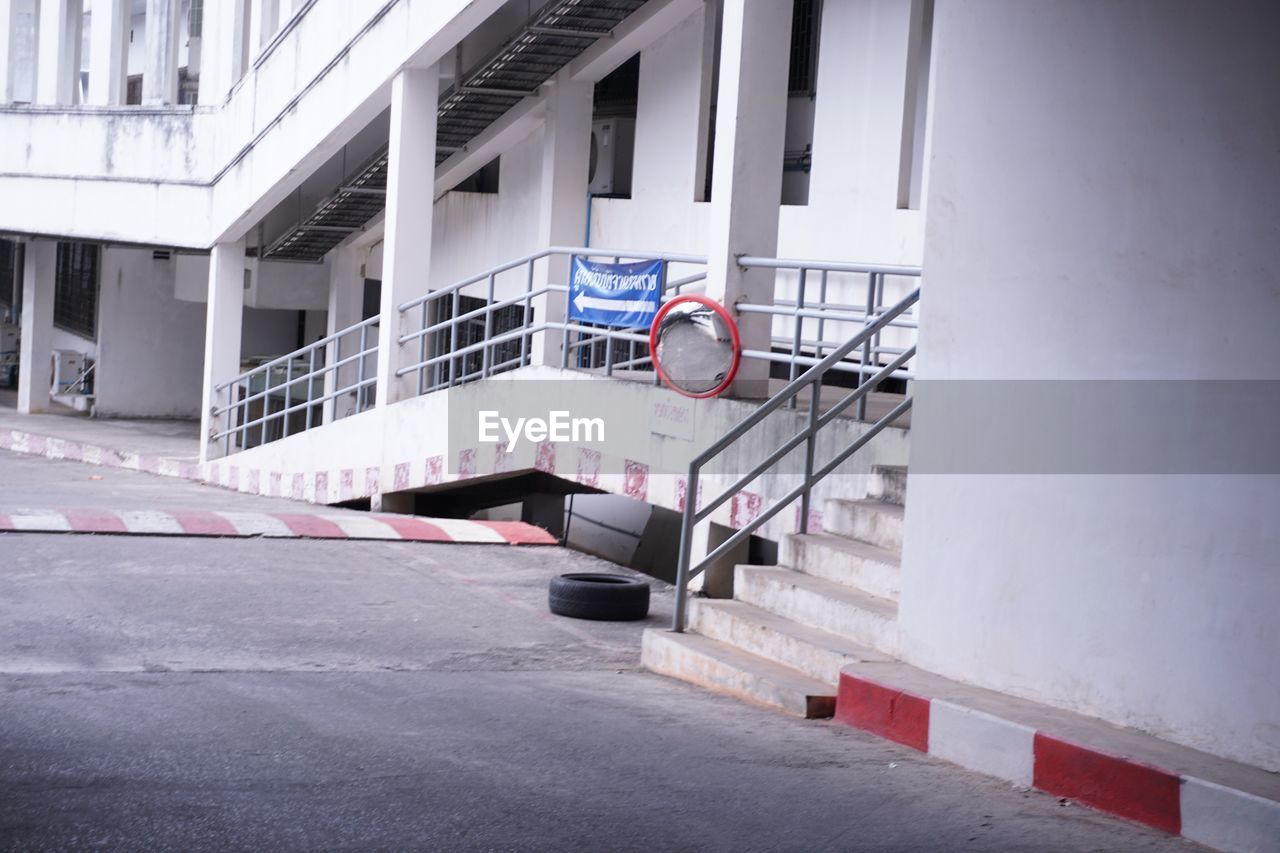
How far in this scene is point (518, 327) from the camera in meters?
17.9

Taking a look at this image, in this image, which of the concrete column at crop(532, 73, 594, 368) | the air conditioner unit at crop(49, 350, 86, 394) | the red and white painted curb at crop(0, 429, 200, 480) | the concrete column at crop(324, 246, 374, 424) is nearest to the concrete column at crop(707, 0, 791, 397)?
the concrete column at crop(532, 73, 594, 368)

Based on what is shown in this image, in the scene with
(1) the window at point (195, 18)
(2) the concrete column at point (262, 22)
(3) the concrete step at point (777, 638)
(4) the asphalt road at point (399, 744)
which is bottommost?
(4) the asphalt road at point (399, 744)

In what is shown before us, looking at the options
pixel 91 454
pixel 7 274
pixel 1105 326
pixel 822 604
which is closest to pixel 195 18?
pixel 7 274

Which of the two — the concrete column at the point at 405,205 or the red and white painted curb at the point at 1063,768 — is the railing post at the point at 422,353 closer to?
the concrete column at the point at 405,205

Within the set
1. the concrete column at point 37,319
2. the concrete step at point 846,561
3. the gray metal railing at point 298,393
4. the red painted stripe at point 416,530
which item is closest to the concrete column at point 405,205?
the red painted stripe at point 416,530

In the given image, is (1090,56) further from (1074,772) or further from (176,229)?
(176,229)

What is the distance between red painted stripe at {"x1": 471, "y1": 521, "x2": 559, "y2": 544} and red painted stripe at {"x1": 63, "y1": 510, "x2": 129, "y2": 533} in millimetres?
2924

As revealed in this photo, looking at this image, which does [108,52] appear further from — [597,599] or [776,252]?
[597,599]

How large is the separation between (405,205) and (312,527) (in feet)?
14.4

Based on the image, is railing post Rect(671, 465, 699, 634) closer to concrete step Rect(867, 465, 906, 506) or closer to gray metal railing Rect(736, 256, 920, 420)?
gray metal railing Rect(736, 256, 920, 420)

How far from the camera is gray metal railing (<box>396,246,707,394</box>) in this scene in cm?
1221

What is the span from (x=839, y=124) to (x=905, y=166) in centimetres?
105

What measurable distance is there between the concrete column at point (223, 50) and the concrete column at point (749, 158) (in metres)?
10.5

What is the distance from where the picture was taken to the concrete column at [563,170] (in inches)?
677
